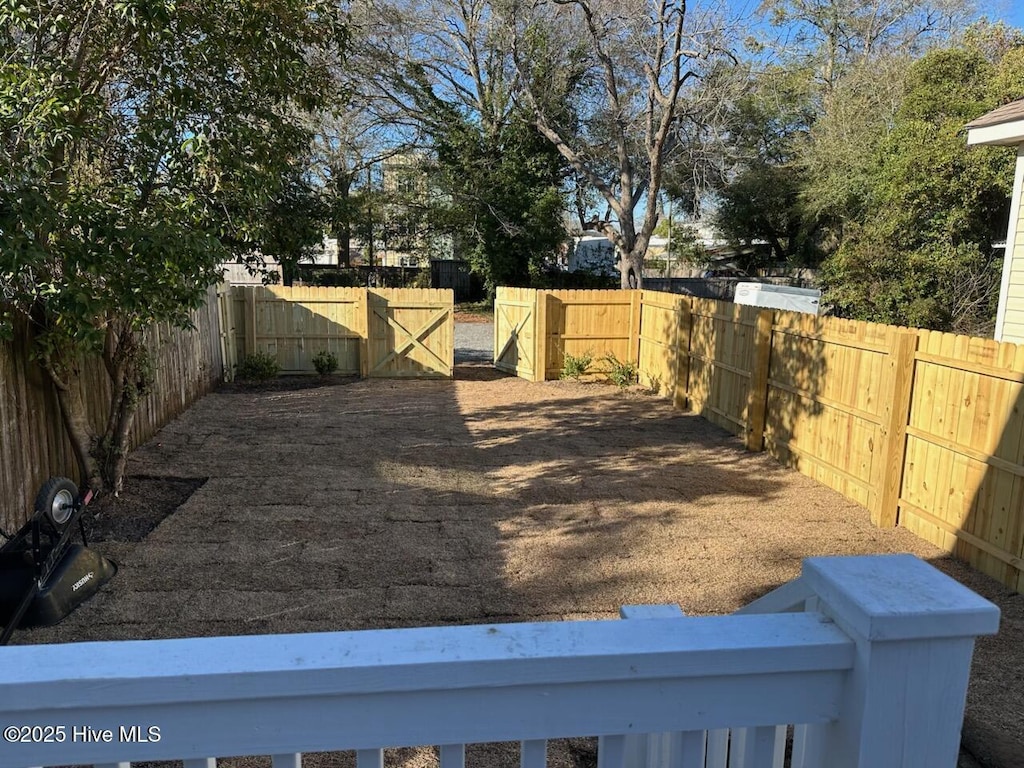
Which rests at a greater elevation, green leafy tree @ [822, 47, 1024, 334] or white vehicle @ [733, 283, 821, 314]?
green leafy tree @ [822, 47, 1024, 334]

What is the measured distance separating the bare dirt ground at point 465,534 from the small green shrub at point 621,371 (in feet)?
10.6

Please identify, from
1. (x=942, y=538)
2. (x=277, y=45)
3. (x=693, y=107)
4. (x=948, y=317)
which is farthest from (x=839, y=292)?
(x=277, y=45)

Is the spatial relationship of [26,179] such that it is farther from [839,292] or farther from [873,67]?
[873,67]

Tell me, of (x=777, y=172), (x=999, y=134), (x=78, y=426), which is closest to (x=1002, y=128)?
(x=999, y=134)

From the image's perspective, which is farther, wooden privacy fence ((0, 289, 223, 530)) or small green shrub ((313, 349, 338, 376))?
small green shrub ((313, 349, 338, 376))

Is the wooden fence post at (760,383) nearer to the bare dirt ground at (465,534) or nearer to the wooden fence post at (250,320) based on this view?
the bare dirt ground at (465,534)

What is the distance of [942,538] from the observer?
5.61 meters

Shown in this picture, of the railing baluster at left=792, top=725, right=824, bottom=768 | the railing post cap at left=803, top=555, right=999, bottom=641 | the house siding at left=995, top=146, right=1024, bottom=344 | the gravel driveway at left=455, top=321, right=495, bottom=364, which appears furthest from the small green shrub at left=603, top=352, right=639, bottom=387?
the railing post cap at left=803, top=555, right=999, bottom=641

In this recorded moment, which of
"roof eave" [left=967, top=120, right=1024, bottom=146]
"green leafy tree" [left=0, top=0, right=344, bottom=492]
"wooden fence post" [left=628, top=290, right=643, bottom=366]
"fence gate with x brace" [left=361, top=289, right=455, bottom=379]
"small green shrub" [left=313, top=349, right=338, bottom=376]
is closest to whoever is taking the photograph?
"green leafy tree" [left=0, top=0, right=344, bottom=492]

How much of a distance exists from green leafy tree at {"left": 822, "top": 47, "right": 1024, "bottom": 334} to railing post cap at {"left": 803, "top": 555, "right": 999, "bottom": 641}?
1615cm

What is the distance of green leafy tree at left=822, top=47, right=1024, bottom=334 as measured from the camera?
14.9m

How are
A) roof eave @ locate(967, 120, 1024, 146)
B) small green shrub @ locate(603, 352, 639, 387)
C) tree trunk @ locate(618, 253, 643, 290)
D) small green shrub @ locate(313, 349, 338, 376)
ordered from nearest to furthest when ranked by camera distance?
roof eave @ locate(967, 120, 1024, 146)
small green shrub @ locate(603, 352, 639, 387)
small green shrub @ locate(313, 349, 338, 376)
tree trunk @ locate(618, 253, 643, 290)

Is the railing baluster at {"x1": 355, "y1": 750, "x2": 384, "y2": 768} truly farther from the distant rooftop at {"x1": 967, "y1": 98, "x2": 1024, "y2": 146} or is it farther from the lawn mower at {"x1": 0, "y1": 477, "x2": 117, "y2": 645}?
the distant rooftop at {"x1": 967, "y1": 98, "x2": 1024, "y2": 146}

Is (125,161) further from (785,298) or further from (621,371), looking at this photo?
(785,298)
